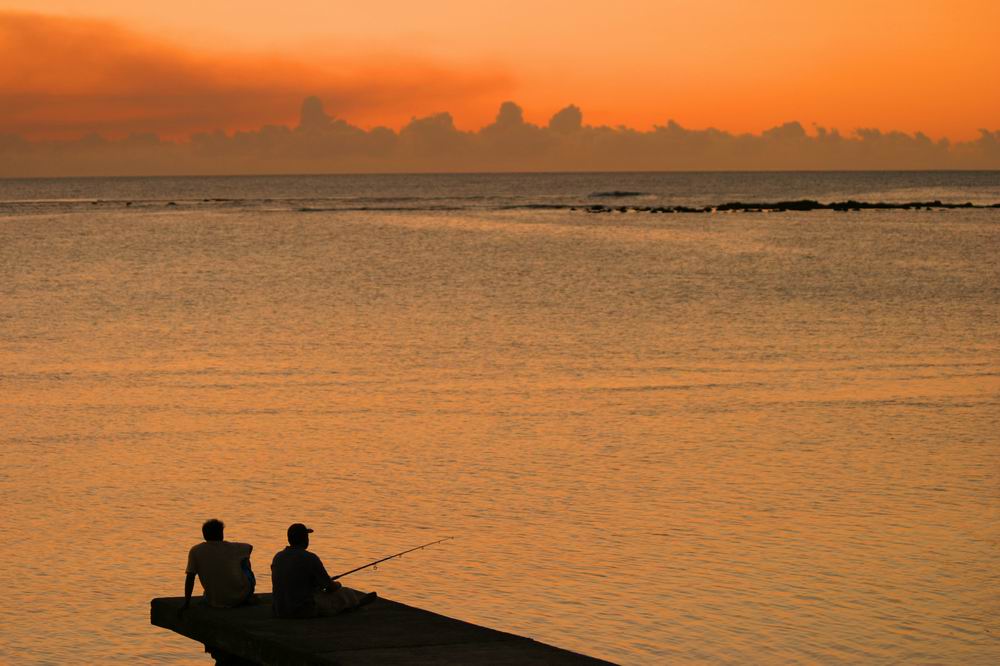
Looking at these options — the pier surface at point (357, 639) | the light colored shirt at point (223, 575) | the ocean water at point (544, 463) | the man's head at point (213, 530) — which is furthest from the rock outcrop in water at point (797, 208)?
the pier surface at point (357, 639)

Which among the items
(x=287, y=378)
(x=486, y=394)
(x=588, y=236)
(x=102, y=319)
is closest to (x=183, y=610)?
(x=486, y=394)

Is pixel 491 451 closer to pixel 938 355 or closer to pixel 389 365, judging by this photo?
pixel 389 365

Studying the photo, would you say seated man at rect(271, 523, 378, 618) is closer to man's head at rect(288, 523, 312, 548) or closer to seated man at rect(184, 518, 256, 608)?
man's head at rect(288, 523, 312, 548)

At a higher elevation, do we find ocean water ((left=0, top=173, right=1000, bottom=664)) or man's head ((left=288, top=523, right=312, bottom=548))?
man's head ((left=288, top=523, right=312, bottom=548))

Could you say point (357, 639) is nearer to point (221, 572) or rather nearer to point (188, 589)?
point (221, 572)

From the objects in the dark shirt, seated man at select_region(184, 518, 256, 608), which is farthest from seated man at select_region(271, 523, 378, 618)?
seated man at select_region(184, 518, 256, 608)

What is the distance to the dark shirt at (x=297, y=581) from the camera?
12.4 m

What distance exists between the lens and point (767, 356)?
37.7m

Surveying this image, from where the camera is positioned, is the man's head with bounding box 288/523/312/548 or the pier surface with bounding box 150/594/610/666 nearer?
the pier surface with bounding box 150/594/610/666

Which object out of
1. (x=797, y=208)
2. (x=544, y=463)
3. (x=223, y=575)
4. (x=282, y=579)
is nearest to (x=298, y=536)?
(x=282, y=579)

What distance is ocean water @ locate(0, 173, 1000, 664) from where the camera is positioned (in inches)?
600

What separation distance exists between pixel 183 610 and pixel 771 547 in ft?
27.2

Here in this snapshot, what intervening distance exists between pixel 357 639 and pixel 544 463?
11.6 m

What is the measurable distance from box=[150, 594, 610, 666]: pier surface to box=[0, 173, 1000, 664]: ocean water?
1823 mm
